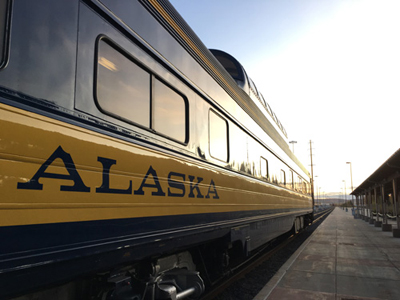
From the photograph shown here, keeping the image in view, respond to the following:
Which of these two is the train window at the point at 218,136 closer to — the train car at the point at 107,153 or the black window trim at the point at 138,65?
the train car at the point at 107,153

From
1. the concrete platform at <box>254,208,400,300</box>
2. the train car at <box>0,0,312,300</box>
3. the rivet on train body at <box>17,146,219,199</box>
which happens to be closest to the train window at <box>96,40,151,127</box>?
the train car at <box>0,0,312,300</box>

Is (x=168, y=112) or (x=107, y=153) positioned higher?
(x=168, y=112)

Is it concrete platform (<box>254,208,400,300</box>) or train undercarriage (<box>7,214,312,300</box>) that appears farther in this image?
concrete platform (<box>254,208,400,300</box>)

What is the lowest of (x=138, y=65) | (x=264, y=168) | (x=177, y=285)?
(x=177, y=285)

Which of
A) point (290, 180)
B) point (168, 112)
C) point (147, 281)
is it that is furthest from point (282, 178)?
point (147, 281)

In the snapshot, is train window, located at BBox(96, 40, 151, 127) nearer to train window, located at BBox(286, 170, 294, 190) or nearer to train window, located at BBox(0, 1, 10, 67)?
train window, located at BBox(0, 1, 10, 67)

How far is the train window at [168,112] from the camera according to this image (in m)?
3.08

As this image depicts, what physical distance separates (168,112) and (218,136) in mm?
1298

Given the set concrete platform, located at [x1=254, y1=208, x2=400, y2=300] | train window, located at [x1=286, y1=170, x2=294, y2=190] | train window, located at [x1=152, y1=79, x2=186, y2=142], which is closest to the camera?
train window, located at [x1=152, y1=79, x2=186, y2=142]

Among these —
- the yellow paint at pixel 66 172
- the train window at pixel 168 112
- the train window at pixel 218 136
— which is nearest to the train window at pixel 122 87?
the train window at pixel 168 112

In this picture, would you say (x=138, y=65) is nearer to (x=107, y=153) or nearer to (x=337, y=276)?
(x=107, y=153)

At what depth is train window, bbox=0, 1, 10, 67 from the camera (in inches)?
69.1

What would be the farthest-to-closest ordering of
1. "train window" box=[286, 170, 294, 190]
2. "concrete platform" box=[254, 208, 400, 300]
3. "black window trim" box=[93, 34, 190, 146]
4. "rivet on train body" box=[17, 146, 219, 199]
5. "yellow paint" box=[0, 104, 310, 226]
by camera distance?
1. "train window" box=[286, 170, 294, 190]
2. "concrete platform" box=[254, 208, 400, 300]
3. "black window trim" box=[93, 34, 190, 146]
4. "rivet on train body" box=[17, 146, 219, 199]
5. "yellow paint" box=[0, 104, 310, 226]

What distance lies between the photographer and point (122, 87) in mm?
2678
